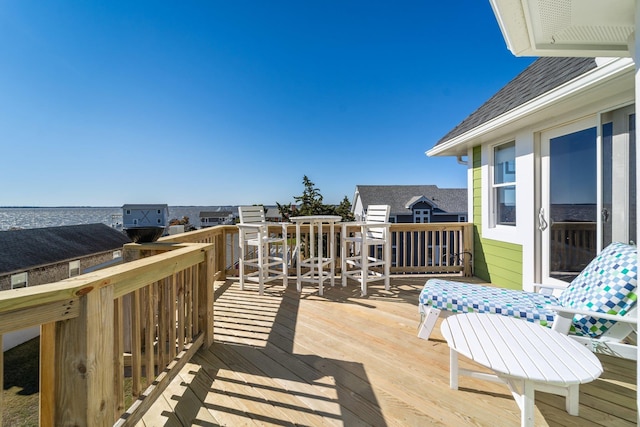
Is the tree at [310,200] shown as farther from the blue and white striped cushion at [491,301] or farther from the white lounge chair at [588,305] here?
the white lounge chair at [588,305]

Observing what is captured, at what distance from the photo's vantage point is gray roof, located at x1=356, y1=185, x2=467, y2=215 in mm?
12297

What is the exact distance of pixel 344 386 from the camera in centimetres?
181

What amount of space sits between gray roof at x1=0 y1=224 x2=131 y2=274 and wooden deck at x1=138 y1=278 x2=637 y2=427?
416 inches

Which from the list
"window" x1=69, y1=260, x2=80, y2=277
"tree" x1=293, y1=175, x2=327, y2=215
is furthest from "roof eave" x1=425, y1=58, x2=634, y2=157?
"window" x1=69, y1=260, x2=80, y2=277

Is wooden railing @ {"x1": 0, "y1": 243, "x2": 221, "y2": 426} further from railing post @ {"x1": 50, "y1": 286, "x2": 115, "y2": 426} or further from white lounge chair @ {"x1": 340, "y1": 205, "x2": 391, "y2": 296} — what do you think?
white lounge chair @ {"x1": 340, "y1": 205, "x2": 391, "y2": 296}

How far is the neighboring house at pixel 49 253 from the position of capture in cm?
859

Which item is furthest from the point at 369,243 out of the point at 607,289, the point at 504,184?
the point at 607,289

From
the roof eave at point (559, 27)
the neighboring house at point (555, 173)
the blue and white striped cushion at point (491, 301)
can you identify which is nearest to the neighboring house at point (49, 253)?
the blue and white striped cushion at point (491, 301)

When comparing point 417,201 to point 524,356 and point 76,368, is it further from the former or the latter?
point 76,368

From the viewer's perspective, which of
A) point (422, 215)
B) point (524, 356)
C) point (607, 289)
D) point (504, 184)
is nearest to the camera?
point (524, 356)

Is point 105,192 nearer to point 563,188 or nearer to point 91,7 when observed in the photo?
point 91,7

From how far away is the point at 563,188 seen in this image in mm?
3049

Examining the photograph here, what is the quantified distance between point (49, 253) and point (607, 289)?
1474 centimetres

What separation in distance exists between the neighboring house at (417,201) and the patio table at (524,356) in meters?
9.54
